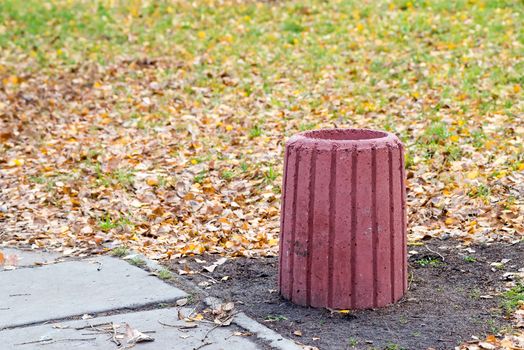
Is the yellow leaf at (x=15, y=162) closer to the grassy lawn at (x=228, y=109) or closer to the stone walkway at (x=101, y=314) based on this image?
the grassy lawn at (x=228, y=109)

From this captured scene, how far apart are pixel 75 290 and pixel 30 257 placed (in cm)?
96

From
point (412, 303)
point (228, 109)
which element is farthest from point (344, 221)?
point (228, 109)

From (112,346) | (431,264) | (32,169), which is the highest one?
(32,169)

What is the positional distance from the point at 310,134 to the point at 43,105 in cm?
601

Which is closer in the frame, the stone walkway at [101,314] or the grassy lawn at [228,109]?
the stone walkway at [101,314]

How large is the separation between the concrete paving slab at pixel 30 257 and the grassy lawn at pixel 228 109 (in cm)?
20

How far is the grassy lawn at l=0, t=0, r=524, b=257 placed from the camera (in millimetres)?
6594

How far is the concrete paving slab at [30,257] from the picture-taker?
226 inches

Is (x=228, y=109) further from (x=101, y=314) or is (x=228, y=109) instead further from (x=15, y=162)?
(x=101, y=314)

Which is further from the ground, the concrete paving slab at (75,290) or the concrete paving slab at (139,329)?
the concrete paving slab at (75,290)

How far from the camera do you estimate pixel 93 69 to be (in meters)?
11.6

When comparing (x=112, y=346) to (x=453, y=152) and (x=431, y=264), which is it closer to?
(x=431, y=264)

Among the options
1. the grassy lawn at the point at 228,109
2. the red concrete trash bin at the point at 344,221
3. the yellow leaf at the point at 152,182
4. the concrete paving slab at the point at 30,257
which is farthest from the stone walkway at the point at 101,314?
the yellow leaf at the point at 152,182

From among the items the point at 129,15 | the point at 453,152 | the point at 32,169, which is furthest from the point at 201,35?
the point at 453,152
